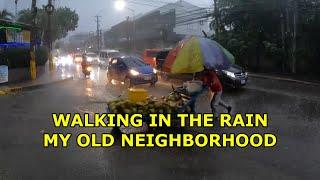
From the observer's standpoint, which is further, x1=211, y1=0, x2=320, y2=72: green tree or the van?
the van

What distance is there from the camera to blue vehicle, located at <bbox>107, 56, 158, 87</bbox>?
21188 mm

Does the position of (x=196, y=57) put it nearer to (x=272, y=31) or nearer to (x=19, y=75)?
(x=19, y=75)

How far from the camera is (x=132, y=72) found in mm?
21281

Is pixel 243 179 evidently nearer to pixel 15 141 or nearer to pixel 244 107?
pixel 15 141

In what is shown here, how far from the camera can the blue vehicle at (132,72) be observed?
834 inches

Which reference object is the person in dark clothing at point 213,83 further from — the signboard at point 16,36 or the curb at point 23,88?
the signboard at point 16,36

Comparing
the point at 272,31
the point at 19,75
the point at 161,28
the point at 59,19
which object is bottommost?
the point at 19,75

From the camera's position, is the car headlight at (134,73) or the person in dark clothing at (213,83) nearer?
the person in dark clothing at (213,83)

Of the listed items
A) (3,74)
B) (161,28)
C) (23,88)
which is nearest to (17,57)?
(3,74)

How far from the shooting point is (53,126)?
1113cm

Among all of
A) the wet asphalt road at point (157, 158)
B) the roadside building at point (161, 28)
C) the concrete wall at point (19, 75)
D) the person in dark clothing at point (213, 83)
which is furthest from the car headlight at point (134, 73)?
the roadside building at point (161, 28)

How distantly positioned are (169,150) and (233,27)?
33041 millimetres

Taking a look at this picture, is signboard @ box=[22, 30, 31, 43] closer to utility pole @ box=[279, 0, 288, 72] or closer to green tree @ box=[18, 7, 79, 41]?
utility pole @ box=[279, 0, 288, 72]

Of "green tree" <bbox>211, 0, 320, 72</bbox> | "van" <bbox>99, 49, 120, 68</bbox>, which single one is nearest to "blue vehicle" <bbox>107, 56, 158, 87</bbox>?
"green tree" <bbox>211, 0, 320, 72</bbox>
